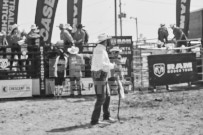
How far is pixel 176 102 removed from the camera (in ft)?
34.0

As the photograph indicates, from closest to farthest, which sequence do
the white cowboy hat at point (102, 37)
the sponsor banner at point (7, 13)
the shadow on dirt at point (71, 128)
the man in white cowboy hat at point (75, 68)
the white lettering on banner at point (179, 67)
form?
the shadow on dirt at point (71, 128)
the white cowboy hat at point (102, 37)
the man in white cowboy hat at point (75, 68)
the white lettering on banner at point (179, 67)
the sponsor banner at point (7, 13)

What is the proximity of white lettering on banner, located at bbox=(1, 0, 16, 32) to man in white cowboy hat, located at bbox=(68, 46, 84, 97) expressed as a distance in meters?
4.37

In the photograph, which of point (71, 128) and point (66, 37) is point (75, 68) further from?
point (71, 128)

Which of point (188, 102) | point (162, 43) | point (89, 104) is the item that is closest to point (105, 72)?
point (89, 104)

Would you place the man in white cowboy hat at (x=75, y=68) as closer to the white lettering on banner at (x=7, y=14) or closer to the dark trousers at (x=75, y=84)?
the dark trousers at (x=75, y=84)

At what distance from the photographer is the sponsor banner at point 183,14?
1900cm

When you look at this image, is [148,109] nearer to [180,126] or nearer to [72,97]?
[180,126]

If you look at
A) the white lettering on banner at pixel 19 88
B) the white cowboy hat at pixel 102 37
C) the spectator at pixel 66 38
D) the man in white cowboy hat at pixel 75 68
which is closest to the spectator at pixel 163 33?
the man in white cowboy hat at pixel 75 68

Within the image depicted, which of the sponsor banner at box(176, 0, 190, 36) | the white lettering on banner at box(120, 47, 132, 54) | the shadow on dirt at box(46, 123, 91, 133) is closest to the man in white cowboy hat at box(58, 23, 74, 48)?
the white lettering on banner at box(120, 47, 132, 54)

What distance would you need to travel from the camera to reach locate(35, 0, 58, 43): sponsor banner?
50.5 ft

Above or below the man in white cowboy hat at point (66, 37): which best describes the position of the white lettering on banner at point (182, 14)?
above

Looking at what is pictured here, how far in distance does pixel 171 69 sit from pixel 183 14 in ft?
20.0

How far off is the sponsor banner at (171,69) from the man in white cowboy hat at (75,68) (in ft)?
10.2

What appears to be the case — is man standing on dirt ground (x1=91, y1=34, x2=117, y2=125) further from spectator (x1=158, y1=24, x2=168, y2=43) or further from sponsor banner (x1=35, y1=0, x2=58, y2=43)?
spectator (x1=158, y1=24, x2=168, y2=43)
